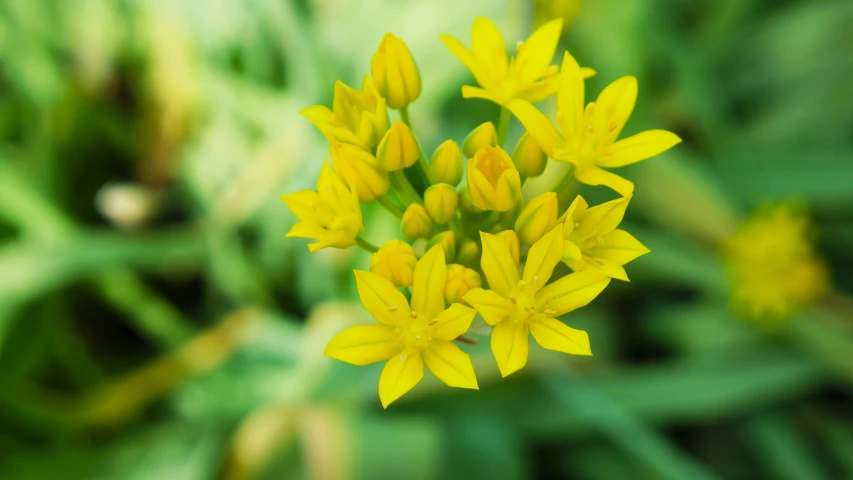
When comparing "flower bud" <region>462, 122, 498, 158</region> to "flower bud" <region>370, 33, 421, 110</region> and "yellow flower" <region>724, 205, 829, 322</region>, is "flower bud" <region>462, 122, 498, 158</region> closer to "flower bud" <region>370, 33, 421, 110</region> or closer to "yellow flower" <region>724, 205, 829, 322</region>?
"flower bud" <region>370, 33, 421, 110</region>

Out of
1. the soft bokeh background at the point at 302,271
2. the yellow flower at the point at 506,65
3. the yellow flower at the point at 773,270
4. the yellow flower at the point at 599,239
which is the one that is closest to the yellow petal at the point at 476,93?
the yellow flower at the point at 506,65

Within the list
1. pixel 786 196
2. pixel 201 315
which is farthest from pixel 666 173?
pixel 201 315

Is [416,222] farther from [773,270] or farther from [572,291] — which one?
[773,270]

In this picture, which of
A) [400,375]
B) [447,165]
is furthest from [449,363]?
[447,165]

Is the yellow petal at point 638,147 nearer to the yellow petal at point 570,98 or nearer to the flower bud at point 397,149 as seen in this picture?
the yellow petal at point 570,98

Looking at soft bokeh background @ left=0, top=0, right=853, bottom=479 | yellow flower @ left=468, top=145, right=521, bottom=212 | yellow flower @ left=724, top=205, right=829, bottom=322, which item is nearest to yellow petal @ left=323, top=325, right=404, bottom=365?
yellow flower @ left=468, top=145, right=521, bottom=212
